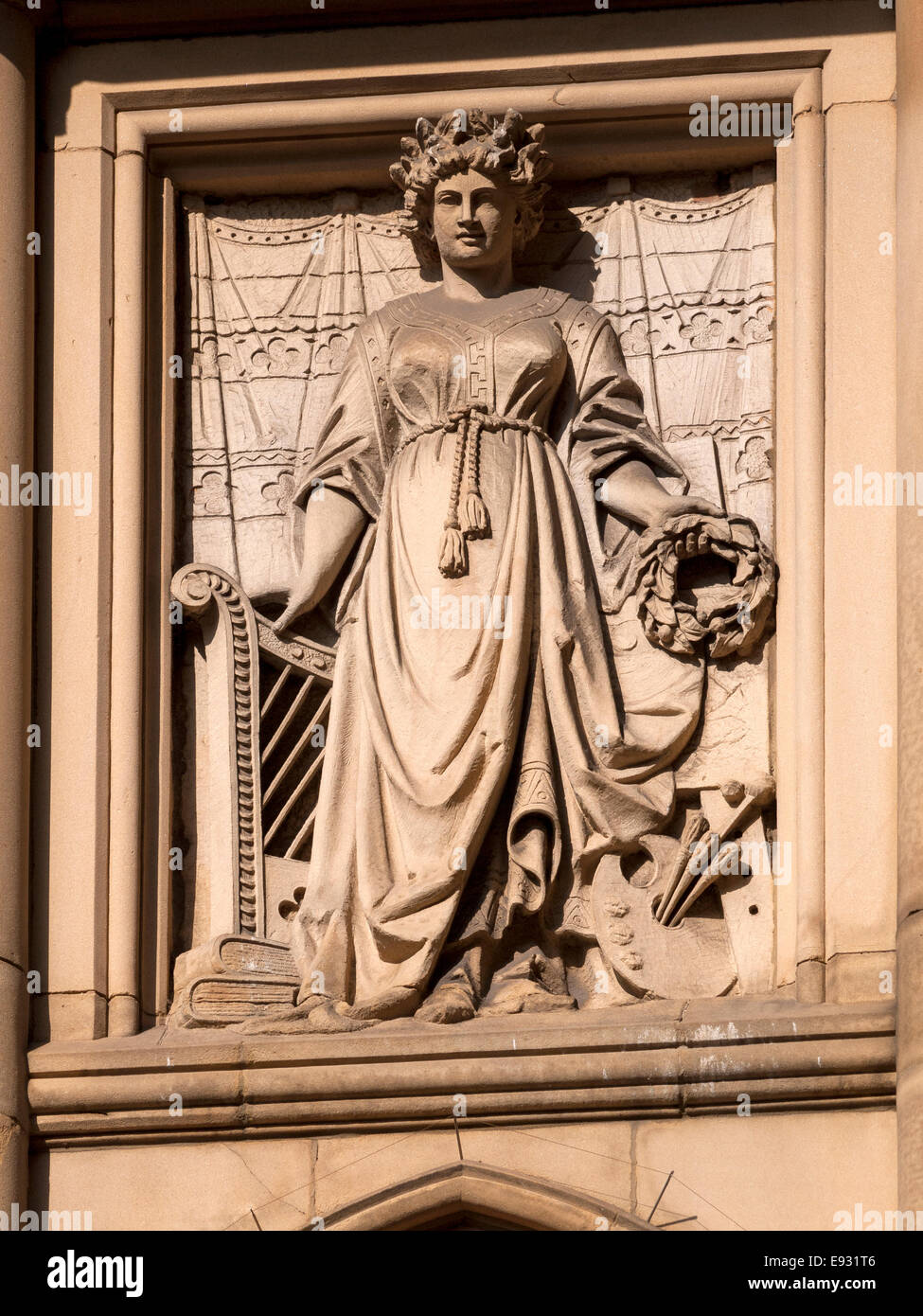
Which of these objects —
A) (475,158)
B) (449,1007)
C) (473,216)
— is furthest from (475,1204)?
(475,158)

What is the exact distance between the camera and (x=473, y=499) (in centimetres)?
1116

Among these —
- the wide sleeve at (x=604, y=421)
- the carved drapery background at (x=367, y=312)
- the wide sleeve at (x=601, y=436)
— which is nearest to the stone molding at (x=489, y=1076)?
the carved drapery background at (x=367, y=312)

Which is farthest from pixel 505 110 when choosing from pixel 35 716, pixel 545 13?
pixel 35 716

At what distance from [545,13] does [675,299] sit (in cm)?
93

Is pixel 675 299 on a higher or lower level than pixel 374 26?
lower

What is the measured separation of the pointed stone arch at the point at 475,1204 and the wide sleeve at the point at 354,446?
2.09m

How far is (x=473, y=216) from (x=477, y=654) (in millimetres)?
1372

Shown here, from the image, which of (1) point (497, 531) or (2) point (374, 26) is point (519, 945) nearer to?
(1) point (497, 531)

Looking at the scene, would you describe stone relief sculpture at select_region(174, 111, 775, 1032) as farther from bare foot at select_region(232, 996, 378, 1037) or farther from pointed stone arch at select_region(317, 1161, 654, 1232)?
pointed stone arch at select_region(317, 1161, 654, 1232)

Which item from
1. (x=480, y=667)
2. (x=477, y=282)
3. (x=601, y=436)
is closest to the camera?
(x=480, y=667)

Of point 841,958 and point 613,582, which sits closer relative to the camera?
point 841,958

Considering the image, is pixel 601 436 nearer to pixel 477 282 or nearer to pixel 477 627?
pixel 477 282

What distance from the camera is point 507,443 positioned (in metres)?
11.3

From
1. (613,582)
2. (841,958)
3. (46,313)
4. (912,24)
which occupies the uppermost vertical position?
(912,24)
